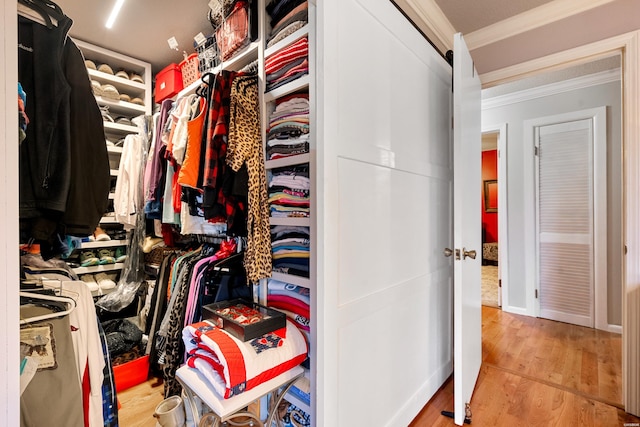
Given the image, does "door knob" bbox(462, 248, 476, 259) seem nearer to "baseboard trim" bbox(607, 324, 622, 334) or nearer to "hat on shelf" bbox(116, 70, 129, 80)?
"baseboard trim" bbox(607, 324, 622, 334)

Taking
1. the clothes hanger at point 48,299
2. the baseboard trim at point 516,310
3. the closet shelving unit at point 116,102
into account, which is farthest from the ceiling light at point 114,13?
the baseboard trim at point 516,310

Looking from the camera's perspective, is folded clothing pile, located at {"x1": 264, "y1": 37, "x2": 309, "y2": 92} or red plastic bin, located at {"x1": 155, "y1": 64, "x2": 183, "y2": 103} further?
red plastic bin, located at {"x1": 155, "y1": 64, "x2": 183, "y2": 103}

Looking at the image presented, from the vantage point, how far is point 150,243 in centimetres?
225

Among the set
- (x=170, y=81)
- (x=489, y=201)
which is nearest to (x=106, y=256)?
(x=170, y=81)

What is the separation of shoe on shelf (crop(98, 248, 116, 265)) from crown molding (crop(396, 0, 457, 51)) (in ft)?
8.28

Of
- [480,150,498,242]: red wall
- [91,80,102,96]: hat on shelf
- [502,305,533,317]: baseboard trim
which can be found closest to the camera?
[91,80,102,96]: hat on shelf

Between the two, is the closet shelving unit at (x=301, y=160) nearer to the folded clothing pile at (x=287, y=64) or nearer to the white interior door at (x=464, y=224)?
the folded clothing pile at (x=287, y=64)

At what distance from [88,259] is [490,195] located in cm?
668

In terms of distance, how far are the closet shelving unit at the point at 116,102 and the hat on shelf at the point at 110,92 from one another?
3 cm

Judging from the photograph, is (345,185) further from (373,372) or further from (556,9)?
(556,9)

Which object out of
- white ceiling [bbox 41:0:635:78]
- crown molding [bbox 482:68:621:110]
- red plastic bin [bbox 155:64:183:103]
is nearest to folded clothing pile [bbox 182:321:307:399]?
red plastic bin [bbox 155:64:183:103]

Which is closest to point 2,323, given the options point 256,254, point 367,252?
point 256,254

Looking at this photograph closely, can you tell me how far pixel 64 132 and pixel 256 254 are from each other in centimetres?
75

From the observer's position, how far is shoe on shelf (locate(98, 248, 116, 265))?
6.94 feet
